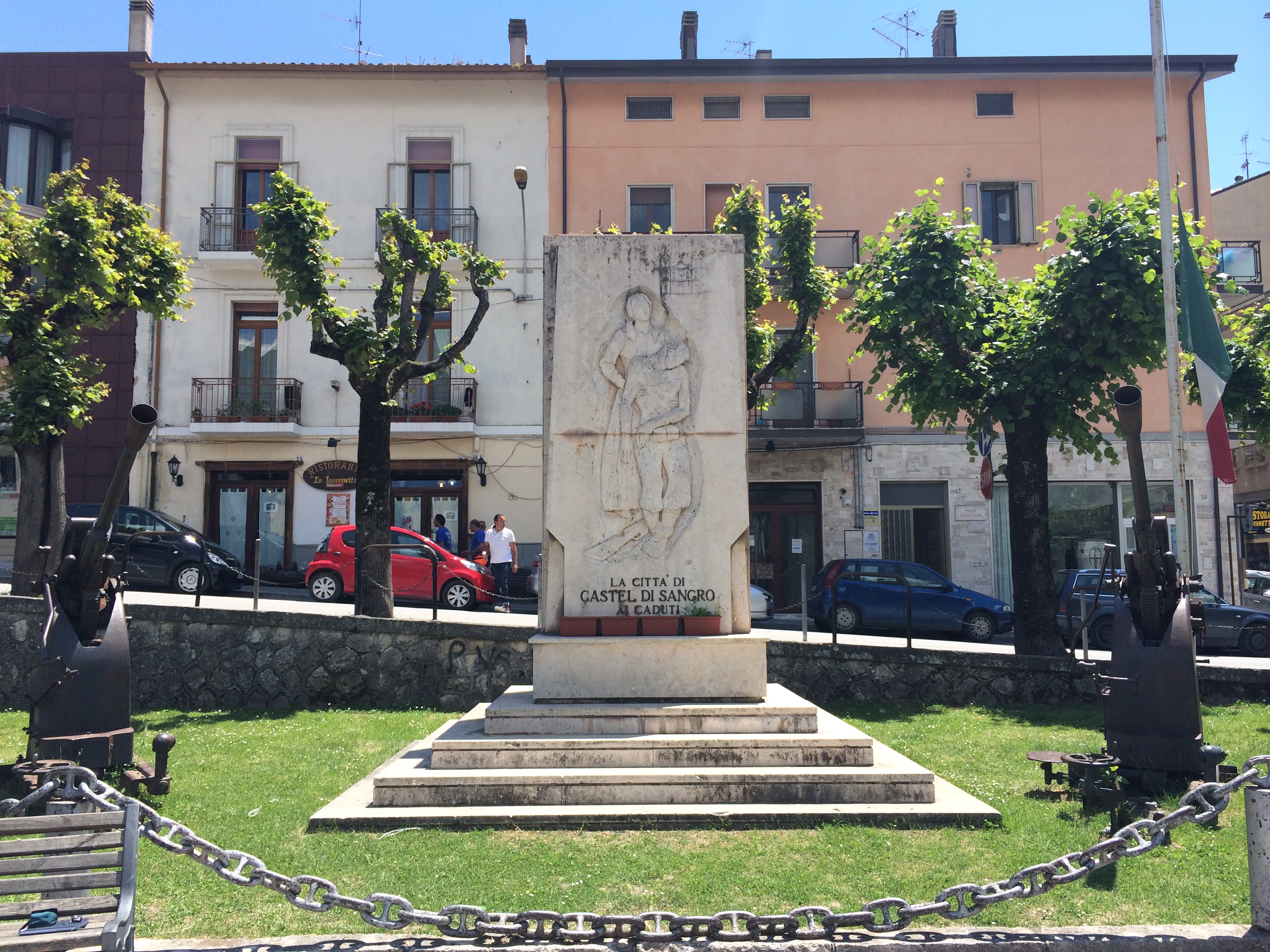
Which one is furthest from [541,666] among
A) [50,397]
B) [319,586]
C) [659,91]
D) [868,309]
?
[659,91]

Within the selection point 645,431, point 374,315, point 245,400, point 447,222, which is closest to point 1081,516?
point 447,222

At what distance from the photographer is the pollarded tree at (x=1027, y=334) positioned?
10789 mm

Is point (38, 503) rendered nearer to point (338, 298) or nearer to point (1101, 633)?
point (338, 298)

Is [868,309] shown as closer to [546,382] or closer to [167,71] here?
[546,382]

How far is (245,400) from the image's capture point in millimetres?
21344

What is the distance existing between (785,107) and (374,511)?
50.7ft

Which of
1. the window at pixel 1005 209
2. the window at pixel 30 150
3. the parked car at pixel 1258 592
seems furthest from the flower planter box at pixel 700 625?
the window at pixel 30 150

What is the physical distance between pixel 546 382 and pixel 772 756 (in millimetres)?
3271

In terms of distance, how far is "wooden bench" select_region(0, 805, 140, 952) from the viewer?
10.8ft

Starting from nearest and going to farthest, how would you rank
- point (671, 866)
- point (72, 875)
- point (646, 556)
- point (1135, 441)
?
point (72, 875), point (671, 866), point (1135, 441), point (646, 556)

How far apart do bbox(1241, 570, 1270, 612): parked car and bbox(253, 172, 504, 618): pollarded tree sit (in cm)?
1664

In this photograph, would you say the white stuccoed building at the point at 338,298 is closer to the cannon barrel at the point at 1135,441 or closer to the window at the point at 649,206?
the window at the point at 649,206

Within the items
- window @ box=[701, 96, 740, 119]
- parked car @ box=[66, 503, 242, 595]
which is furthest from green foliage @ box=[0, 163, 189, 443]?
window @ box=[701, 96, 740, 119]

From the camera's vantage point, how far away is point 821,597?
17.1 m
